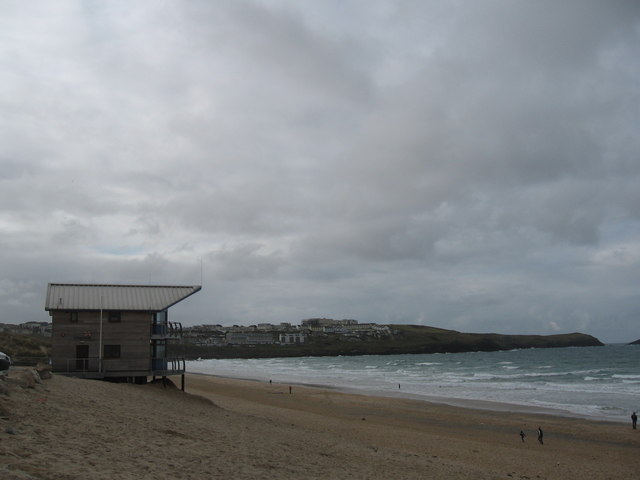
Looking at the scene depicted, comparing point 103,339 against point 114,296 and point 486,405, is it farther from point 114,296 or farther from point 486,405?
point 486,405

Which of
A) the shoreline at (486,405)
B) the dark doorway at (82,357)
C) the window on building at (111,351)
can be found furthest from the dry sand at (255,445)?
the dark doorway at (82,357)

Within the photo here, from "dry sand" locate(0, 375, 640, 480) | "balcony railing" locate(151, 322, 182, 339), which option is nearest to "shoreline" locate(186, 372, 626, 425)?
"dry sand" locate(0, 375, 640, 480)

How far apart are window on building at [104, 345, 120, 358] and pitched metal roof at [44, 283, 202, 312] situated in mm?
2122

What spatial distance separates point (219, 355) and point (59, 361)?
140977 mm

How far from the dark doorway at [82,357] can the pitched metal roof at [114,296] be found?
214 cm

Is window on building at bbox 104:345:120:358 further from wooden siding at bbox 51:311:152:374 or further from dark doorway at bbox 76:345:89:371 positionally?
dark doorway at bbox 76:345:89:371

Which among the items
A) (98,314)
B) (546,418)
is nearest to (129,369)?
(98,314)

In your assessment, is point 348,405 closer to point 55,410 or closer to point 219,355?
point 55,410

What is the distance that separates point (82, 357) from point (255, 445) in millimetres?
18659

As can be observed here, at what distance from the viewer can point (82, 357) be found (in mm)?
29578

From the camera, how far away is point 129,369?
30.1m

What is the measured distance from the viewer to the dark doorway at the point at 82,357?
29.3 meters

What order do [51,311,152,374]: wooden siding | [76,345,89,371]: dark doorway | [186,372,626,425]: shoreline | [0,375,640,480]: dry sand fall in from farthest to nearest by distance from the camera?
[186,372,626,425]: shoreline → [51,311,152,374]: wooden siding → [76,345,89,371]: dark doorway → [0,375,640,480]: dry sand

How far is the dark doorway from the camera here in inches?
1153
